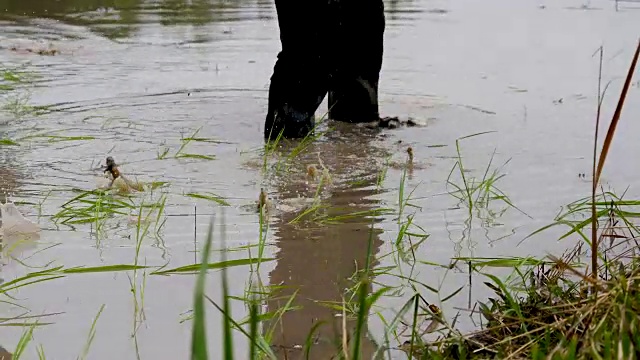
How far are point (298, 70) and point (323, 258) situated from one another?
163 cm

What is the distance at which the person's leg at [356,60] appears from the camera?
378 centimetres

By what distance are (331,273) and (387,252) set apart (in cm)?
Answer: 23

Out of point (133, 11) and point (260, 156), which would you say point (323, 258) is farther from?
point (133, 11)

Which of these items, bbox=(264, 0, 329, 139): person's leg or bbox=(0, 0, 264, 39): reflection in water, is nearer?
bbox=(264, 0, 329, 139): person's leg

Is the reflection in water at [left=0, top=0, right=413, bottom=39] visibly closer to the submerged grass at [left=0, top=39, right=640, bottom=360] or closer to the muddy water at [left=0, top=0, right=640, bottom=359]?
the muddy water at [left=0, top=0, right=640, bottom=359]

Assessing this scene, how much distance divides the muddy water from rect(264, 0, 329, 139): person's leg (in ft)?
0.48

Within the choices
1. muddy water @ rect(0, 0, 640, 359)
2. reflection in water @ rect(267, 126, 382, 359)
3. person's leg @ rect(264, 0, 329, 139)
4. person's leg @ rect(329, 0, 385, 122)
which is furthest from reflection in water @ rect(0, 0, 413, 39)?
reflection in water @ rect(267, 126, 382, 359)

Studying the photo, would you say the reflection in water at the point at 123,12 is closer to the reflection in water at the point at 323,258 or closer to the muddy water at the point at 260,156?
the muddy water at the point at 260,156

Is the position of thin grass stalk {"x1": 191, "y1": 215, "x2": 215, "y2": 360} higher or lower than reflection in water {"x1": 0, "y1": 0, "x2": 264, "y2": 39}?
higher

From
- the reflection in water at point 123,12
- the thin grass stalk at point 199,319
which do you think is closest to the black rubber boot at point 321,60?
the thin grass stalk at point 199,319

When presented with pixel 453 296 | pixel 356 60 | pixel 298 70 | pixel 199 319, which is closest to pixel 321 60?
pixel 298 70

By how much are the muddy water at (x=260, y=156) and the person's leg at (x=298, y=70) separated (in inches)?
5.8

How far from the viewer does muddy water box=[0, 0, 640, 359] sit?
1.86 metres

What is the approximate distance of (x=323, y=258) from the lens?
213 centimetres
